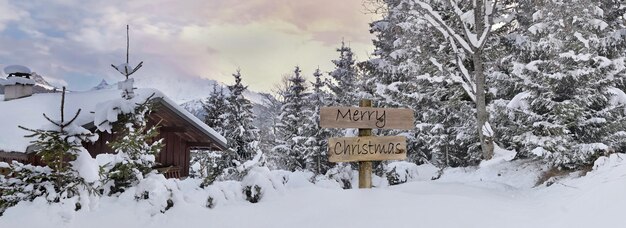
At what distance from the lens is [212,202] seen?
17.6 feet

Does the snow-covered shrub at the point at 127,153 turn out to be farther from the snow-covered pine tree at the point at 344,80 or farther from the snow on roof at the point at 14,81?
the snow-covered pine tree at the point at 344,80

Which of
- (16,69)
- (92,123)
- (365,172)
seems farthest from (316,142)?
(365,172)

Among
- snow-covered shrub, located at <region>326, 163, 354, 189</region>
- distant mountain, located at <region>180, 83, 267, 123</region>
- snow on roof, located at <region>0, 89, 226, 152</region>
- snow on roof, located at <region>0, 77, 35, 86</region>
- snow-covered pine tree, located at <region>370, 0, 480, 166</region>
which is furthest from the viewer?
distant mountain, located at <region>180, 83, 267, 123</region>

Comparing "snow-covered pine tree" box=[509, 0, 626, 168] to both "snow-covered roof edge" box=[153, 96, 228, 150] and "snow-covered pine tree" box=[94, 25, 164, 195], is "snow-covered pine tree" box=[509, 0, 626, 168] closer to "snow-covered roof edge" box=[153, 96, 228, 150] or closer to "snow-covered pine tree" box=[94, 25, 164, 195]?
"snow-covered roof edge" box=[153, 96, 228, 150]

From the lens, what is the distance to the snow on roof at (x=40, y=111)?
30.1ft

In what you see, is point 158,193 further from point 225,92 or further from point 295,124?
point 295,124

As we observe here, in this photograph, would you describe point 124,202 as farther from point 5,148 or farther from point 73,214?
point 5,148

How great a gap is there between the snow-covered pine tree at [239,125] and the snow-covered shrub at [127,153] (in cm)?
1734

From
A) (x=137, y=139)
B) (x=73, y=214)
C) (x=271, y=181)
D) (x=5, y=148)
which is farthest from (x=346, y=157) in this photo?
(x=5, y=148)

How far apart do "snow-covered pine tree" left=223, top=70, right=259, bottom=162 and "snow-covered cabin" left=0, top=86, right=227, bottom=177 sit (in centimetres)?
838

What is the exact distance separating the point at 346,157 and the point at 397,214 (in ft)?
5.15

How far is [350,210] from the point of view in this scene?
5711 millimetres

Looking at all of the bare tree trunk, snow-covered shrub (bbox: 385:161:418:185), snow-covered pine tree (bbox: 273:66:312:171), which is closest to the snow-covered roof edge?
snow-covered shrub (bbox: 385:161:418:185)

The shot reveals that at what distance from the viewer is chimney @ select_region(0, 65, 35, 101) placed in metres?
14.0
